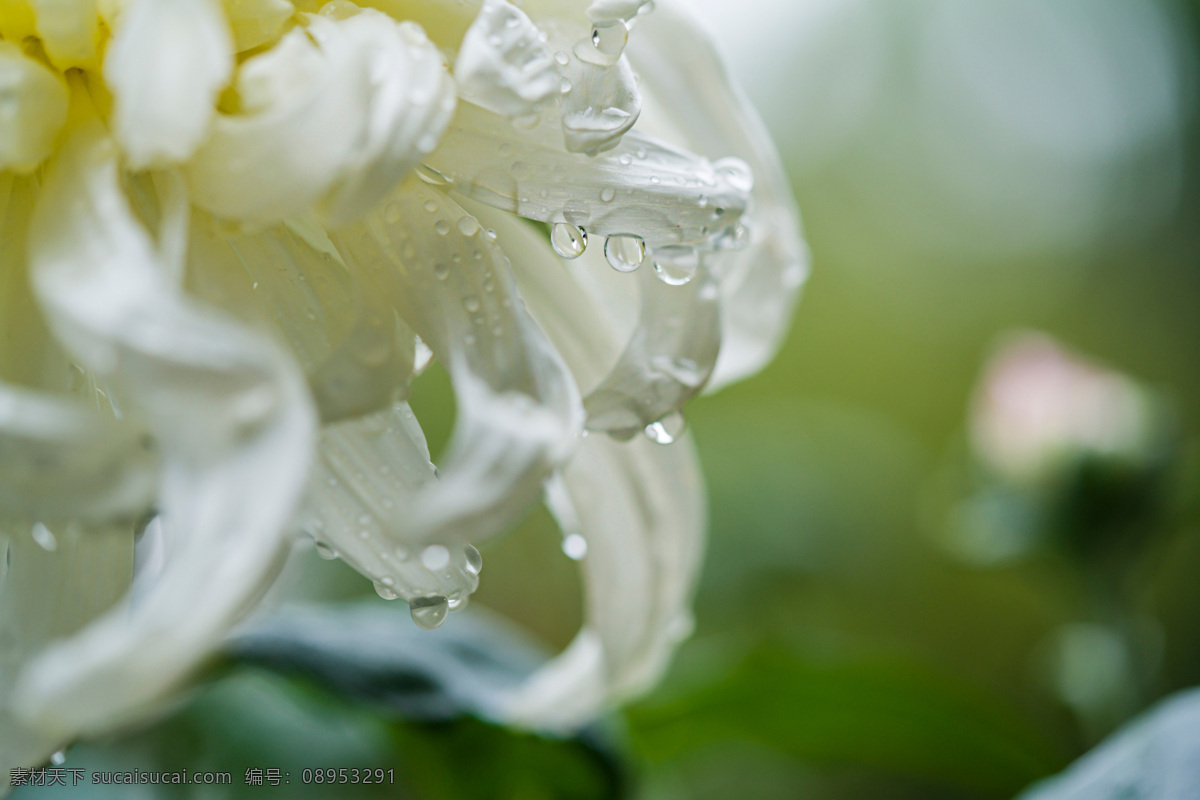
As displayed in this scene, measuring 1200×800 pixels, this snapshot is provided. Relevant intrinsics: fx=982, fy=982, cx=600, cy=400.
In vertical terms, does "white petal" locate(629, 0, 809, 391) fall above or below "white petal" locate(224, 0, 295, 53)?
below

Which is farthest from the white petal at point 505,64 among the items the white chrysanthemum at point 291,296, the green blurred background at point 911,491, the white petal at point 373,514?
the green blurred background at point 911,491

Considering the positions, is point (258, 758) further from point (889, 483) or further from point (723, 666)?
point (889, 483)

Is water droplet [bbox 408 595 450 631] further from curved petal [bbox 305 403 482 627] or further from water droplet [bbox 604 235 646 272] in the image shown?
water droplet [bbox 604 235 646 272]

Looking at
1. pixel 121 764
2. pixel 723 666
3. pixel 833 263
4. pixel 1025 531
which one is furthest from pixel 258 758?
pixel 833 263

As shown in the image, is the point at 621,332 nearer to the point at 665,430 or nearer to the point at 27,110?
the point at 665,430

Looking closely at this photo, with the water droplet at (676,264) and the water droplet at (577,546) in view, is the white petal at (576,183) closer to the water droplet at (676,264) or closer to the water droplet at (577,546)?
the water droplet at (676,264)

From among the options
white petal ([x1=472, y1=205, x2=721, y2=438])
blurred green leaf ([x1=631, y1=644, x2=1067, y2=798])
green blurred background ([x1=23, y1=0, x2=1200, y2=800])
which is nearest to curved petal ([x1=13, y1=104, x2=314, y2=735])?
white petal ([x1=472, y1=205, x2=721, y2=438])
